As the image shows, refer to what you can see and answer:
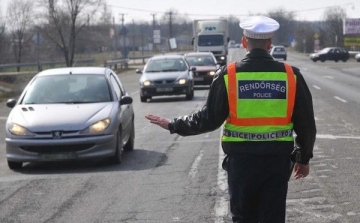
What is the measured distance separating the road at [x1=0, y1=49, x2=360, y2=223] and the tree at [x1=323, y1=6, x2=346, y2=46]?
8590 centimetres

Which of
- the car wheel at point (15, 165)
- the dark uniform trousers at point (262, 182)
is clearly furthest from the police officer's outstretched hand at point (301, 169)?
the car wheel at point (15, 165)

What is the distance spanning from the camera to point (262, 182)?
4.88 metres

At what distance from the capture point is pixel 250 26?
4.97 m

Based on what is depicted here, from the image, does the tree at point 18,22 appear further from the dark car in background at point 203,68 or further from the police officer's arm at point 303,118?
the police officer's arm at point 303,118

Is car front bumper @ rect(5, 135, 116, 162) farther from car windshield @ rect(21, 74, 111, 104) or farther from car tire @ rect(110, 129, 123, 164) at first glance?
car windshield @ rect(21, 74, 111, 104)

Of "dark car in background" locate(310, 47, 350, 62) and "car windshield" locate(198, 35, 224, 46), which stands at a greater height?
"car windshield" locate(198, 35, 224, 46)

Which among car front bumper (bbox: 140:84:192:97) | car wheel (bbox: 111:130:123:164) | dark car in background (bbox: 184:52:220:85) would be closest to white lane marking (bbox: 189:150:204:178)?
car wheel (bbox: 111:130:123:164)

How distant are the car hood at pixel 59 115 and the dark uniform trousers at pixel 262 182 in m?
7.05

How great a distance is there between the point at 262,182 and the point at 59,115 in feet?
24.7

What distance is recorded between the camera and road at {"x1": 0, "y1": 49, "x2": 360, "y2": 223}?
27.8 ft

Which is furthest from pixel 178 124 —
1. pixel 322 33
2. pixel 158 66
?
pixel 322 33

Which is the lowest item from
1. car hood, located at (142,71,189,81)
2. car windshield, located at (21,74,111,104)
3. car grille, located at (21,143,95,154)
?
car hood, located at (142,71,189,81)

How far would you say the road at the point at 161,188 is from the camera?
27.8ft

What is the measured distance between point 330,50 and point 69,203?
73.7 meters
